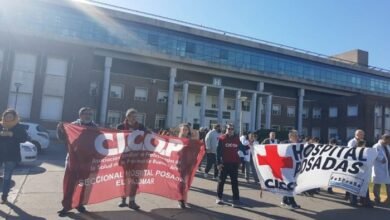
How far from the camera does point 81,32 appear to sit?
142 ft

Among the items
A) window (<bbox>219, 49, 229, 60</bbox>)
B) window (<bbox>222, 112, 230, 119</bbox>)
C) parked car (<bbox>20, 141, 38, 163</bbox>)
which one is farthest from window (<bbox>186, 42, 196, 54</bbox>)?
parked car (<bbox>20, 141, 38, 163</bbox>)

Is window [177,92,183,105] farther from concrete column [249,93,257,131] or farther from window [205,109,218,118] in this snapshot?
concrete column [249,93,257,131]

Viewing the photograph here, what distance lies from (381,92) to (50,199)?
70.0 m

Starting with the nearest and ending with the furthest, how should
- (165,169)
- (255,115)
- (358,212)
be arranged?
(165,169) < (358,212) < (255,115)

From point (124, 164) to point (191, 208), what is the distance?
1672 millimetres

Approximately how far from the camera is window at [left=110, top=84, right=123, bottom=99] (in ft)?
152

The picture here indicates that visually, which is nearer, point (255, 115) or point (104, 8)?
point (104, 8)

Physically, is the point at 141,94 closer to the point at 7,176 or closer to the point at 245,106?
the point at 245,106

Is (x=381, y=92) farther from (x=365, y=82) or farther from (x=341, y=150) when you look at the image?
(x=341, y=150)

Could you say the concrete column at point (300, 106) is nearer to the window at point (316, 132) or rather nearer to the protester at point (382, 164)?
the window at point (316, 132)

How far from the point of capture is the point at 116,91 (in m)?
46.7

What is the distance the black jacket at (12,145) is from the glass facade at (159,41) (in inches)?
1400

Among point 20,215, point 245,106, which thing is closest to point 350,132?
point 245,106

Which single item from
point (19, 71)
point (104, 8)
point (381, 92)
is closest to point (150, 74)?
point (104, 8)
